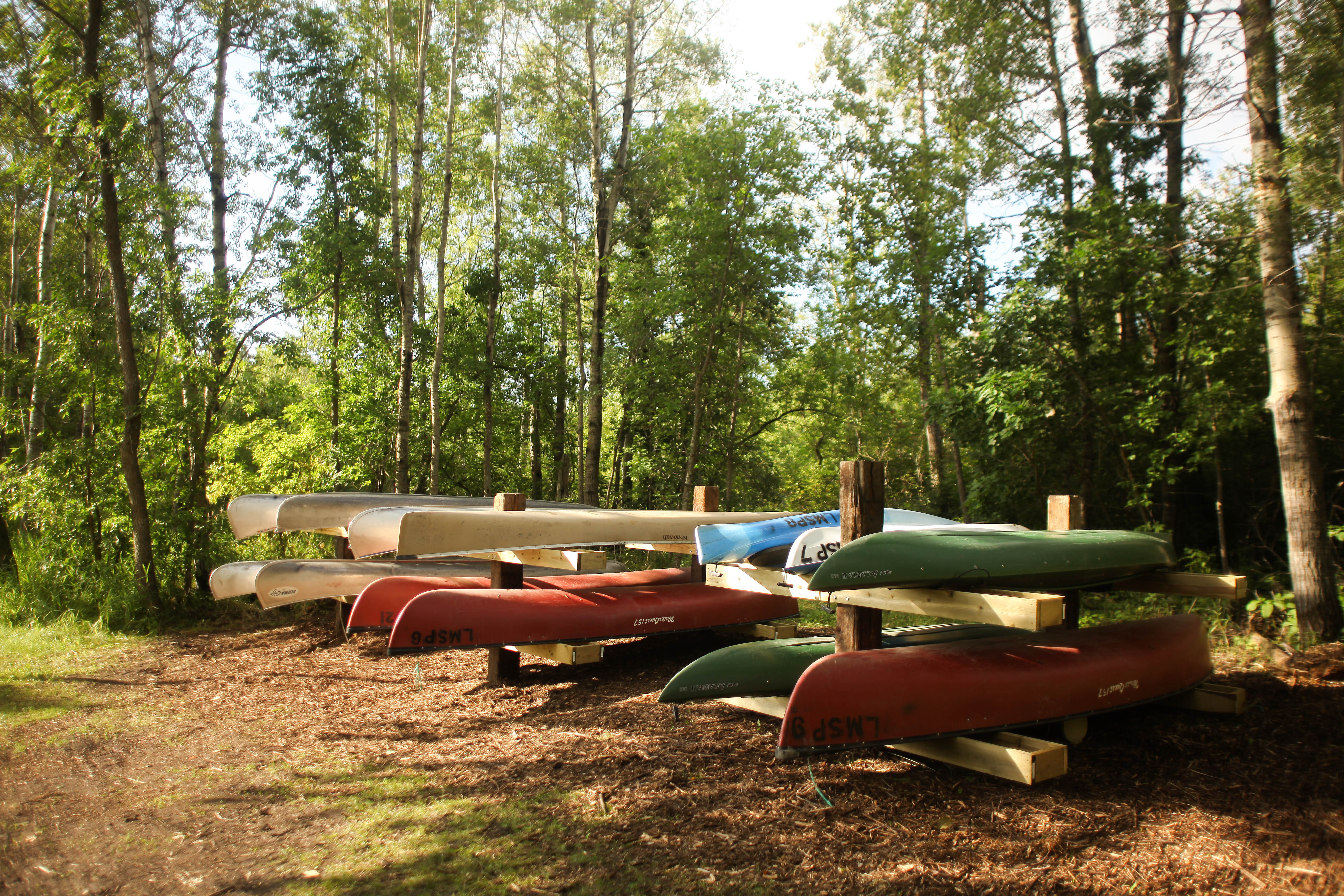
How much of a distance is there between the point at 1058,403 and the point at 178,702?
8498 millimetres

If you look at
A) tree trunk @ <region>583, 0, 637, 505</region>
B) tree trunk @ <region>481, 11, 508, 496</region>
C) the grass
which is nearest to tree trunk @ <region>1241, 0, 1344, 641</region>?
the grass

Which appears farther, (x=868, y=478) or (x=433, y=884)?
(x=868, y=478)

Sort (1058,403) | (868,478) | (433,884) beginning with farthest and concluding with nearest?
(1058,403) → (868,478) → (433,884)

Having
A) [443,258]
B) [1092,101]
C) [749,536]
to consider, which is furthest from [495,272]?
[749,536]

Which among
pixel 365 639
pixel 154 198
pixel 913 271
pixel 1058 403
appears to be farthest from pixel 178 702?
pixel 913 271

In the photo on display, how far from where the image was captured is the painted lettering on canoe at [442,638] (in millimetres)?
4746

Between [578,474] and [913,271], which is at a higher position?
[913,271]

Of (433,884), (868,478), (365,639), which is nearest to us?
(433,884)

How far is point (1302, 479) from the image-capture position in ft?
17.6

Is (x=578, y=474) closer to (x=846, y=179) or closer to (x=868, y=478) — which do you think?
(x=846, y=179)

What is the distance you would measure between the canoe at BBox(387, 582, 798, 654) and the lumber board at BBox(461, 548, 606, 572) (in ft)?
0.80

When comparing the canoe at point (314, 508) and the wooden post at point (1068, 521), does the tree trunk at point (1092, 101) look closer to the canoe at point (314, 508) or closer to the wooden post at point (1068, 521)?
the wooden post at point (1068, 521)

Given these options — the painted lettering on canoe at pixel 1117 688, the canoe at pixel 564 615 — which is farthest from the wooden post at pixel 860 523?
the canoe at pixel 564 615

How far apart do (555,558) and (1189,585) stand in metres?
3.84
